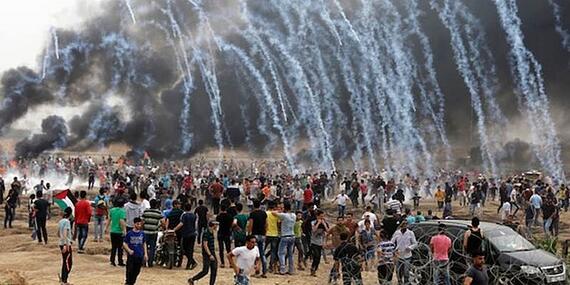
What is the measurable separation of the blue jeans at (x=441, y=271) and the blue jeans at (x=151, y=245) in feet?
21.6

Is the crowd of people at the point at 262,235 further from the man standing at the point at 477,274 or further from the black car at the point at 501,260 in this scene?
the black car at the point at 501,260

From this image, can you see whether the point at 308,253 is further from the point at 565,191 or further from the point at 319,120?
the point at 319,120

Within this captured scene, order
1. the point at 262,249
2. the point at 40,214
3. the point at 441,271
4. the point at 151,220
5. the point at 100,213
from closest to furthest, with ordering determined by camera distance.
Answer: the point at 441,271
the point at 151,220
the point at 262,249
the point at 40,214
the point at 100,213

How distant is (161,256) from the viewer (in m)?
15.1

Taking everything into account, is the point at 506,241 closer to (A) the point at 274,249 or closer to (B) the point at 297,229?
(B) the point at 297,229

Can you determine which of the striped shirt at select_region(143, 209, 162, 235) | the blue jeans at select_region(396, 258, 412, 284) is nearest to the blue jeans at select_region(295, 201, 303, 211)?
the striped shirt at select_region(143, 209, 162, 235)

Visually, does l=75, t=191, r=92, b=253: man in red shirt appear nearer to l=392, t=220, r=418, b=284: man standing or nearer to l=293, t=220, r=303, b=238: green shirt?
l=293, t=220, r=303, b=238: green shirt

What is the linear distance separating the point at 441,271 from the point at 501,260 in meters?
1.27

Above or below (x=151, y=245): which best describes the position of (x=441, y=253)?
above

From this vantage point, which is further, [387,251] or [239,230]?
[239,230]

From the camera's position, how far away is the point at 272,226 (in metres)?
14.5

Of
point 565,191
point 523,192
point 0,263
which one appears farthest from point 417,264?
point 565,191

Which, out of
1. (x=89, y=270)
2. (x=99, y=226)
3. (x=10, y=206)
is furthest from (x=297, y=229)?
(x=10, y=206)

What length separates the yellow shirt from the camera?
14.5m
